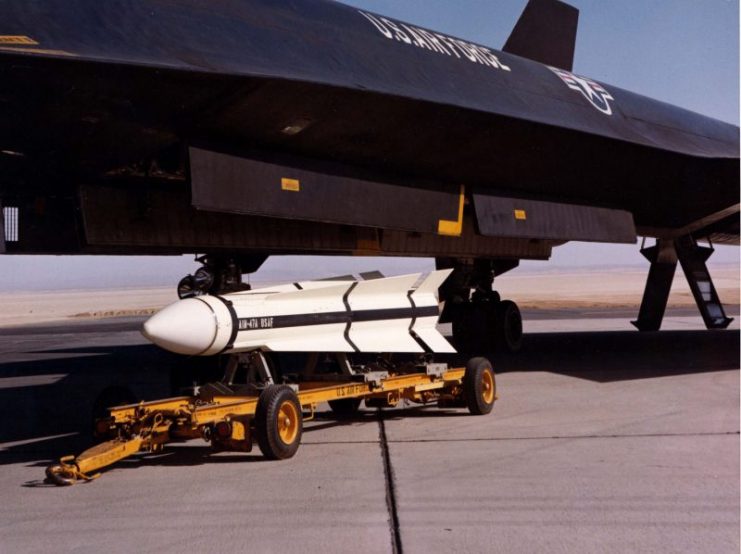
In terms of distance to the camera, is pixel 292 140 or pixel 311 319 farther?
pixel 292 140

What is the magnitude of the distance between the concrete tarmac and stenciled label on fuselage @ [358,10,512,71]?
15.4 feet

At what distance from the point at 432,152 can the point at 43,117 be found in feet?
15.2

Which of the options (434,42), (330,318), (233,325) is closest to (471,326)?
(434,42)

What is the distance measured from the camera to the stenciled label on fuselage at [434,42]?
10.5 m

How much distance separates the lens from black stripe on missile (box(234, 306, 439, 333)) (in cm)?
809

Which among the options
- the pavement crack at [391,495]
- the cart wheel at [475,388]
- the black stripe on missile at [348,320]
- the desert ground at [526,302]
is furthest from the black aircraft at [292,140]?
the desert ground at [526,302]

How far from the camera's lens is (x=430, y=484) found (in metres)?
6.11

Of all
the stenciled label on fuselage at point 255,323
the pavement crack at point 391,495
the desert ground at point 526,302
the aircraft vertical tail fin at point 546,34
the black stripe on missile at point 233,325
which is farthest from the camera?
the desert ground at point 526,302

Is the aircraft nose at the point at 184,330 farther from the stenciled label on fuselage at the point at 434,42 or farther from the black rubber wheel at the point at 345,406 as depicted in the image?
the stenciled label on fuselage at the point at 434,42

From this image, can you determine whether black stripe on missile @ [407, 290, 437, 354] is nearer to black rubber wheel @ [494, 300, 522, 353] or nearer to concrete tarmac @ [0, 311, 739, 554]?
concrete tarmac @ [0, 311, 739, 554]

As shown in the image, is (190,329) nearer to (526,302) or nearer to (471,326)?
(471,326)

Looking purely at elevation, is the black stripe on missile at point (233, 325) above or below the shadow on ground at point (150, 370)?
above

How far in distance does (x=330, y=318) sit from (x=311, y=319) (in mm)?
321

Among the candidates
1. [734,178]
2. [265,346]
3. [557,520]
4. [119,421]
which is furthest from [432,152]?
[734,178]
